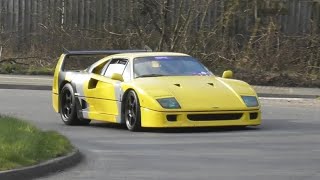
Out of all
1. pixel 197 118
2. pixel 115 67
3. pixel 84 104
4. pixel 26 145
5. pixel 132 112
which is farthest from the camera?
pixel 84 104

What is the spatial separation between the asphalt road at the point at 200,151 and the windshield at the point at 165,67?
101cm

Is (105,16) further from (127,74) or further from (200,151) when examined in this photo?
(200,151)

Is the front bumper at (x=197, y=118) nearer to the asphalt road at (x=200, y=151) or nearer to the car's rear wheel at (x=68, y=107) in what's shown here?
the asphalt road at (x=200, y=151)

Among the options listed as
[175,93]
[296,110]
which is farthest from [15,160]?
[296,110]

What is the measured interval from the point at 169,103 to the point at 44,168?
3974 millimetres

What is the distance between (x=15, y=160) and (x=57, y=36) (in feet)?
68.4

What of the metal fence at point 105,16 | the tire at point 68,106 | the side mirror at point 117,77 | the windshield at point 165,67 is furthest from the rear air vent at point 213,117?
the metal fence at point 105,16

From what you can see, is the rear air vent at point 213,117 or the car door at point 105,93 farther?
the car door at point 105,93

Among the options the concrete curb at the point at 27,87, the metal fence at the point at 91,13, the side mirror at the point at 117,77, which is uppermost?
the metal fence at the point at 91,13

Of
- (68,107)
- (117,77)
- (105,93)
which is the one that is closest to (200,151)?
(117,77)

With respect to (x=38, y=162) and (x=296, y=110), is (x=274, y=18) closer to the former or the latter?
(x=296, y=110)

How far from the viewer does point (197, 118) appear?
13.4 m

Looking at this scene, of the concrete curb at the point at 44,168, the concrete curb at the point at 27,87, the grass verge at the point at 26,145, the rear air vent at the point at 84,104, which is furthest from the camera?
the concrete curb at the point at 27,87

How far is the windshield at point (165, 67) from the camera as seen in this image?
47.3 feet
